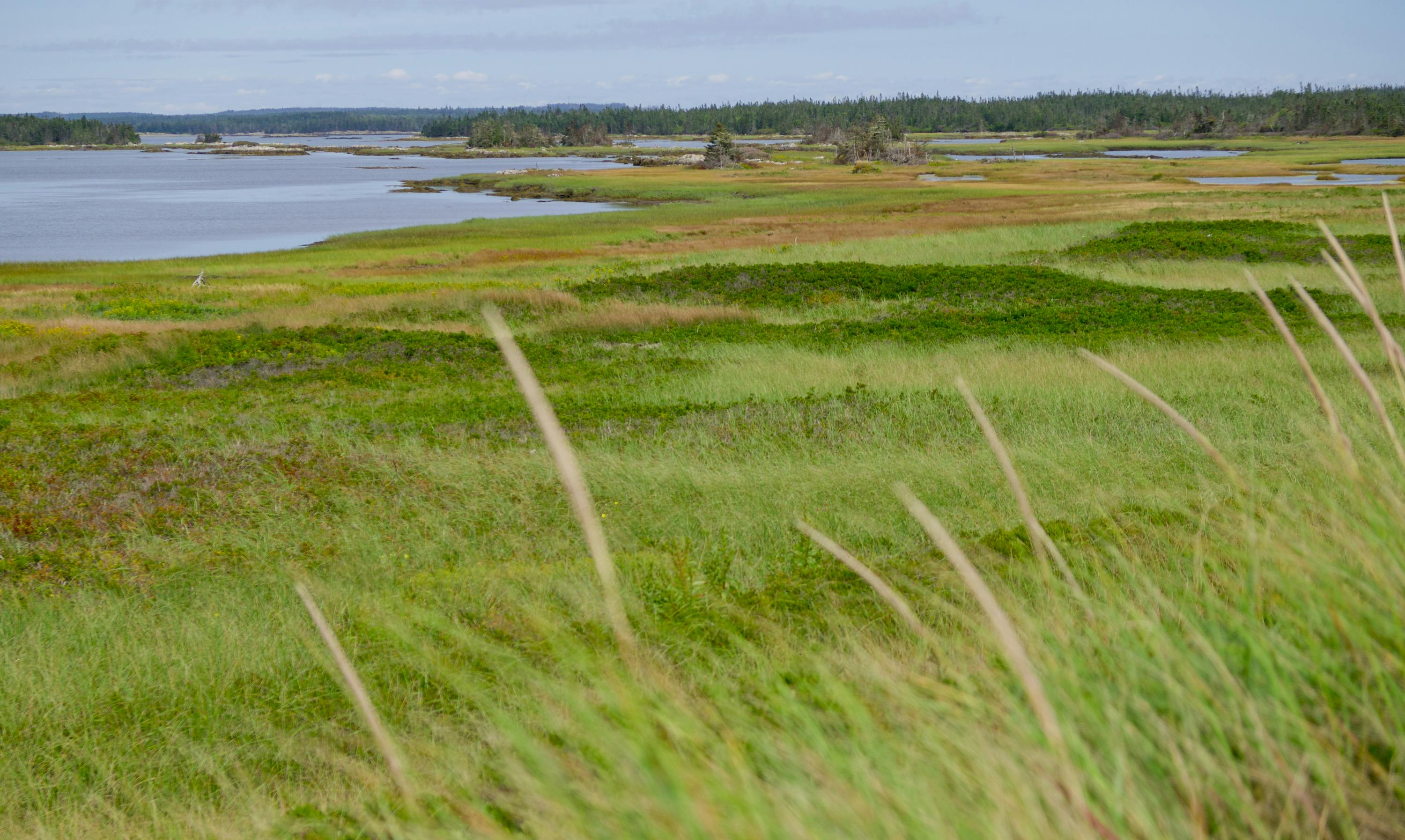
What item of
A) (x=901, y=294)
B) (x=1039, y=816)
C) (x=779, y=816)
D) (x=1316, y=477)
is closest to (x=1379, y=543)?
(x=1039, y=816)

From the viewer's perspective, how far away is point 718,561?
802 cm

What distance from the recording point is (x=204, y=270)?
41.6 metres

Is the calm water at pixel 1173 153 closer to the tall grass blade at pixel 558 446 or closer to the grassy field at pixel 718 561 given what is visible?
the grassy field at pixel 718 561

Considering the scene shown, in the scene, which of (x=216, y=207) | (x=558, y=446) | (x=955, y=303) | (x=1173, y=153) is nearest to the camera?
(x=558, y=446)

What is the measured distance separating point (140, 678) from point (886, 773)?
244 inches

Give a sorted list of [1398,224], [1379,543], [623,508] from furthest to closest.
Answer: [1398,224] < [623,508] < [1379,543]

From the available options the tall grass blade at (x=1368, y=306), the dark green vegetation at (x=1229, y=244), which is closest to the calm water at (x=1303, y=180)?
the dark green vegetation at (x=1229, y=244)

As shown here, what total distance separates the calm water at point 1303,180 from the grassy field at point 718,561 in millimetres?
48977

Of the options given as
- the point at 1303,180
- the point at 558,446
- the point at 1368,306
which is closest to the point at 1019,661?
the point at 558,446

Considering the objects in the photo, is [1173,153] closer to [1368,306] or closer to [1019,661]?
[1368,306]

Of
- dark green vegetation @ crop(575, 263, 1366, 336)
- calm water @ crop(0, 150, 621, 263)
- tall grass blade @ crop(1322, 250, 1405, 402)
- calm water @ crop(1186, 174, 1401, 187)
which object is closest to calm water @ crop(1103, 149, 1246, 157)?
calm water @ crop(1186, 174, 1401, 187)

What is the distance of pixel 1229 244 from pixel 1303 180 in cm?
5606

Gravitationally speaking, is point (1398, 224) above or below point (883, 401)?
above

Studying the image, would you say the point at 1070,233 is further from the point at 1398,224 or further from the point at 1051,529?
the point at 1051,529
